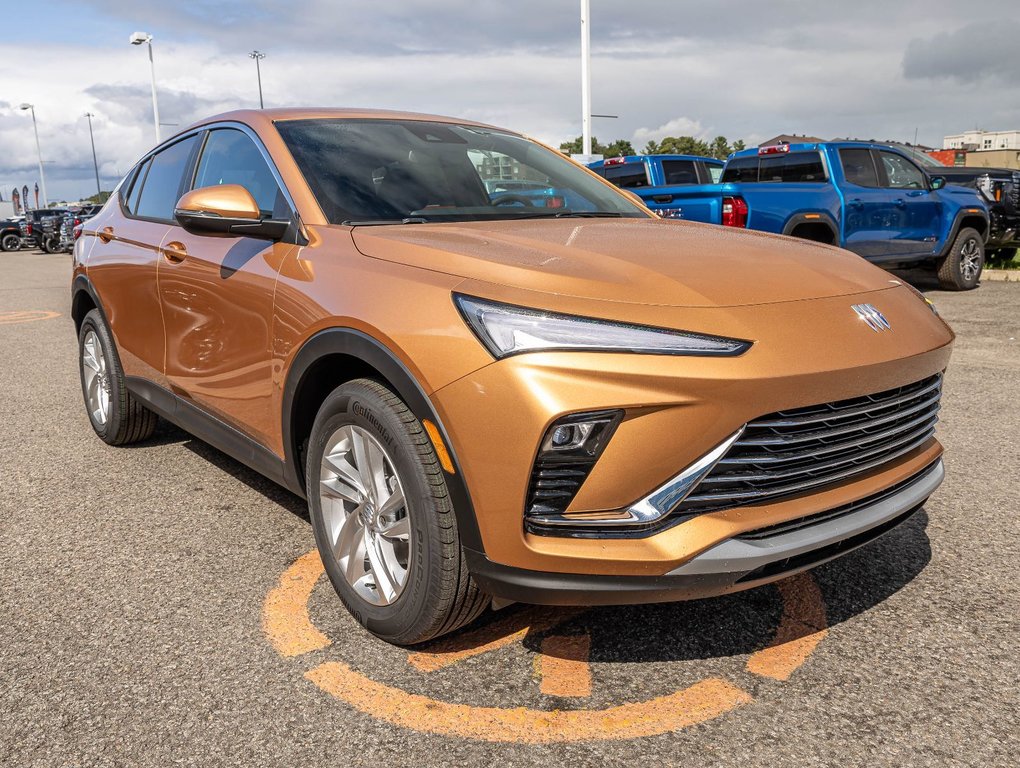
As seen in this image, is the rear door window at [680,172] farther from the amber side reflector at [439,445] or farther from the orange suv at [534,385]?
the amber side reflector at [439,445]

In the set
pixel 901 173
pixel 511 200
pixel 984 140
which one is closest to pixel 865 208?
pixel 901 173

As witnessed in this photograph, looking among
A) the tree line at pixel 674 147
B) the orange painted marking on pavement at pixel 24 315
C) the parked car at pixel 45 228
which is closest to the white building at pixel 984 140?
the tree line at pixel 674 147

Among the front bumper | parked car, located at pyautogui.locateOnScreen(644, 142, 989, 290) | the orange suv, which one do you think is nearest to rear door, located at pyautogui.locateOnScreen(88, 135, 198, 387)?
the orange suv

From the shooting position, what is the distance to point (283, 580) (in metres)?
3.17

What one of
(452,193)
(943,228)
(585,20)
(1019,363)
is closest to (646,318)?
(452,193)

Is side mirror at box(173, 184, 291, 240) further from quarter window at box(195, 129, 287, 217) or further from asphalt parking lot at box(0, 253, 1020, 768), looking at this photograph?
asphalt parking lot at box(0, 253, 1020, 768)

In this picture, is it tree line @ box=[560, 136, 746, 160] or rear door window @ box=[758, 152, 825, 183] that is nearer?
rear door window @ box=[758, 152, 825, 183]

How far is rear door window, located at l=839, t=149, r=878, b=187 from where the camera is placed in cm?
1048

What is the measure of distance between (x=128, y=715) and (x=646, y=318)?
172cm

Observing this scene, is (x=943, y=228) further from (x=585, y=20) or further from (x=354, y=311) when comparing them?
(x=585, y=20)

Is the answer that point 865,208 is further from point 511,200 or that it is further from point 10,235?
point 10,235

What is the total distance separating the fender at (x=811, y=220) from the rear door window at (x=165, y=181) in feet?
23.2

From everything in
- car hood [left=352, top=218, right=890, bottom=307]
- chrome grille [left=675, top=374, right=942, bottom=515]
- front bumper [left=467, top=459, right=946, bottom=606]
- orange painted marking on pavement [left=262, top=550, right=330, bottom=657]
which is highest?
car hood [left=352, top=218, right=890, bottom=307]

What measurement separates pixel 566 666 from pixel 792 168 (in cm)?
947
